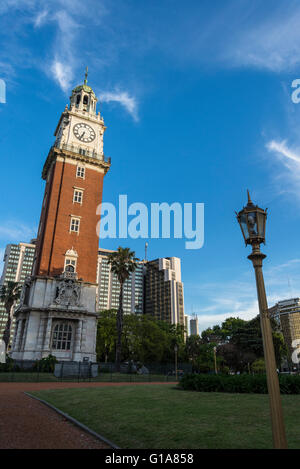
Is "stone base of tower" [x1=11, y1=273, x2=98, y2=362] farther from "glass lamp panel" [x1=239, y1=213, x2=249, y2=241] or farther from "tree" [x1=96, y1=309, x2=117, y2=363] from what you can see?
"glass lamp panel" [x1=239, y1=213, x2=249, y2=241]

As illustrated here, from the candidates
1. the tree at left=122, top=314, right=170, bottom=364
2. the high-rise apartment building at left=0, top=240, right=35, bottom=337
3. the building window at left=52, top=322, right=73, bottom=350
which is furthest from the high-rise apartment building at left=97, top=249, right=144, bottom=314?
the building window at left=52, top=322, right=73, bottom=350

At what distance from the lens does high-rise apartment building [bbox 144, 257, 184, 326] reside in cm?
17196

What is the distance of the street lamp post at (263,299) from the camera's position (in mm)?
4949

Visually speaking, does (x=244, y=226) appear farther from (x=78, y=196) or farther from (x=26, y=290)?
(x=78, y=196)

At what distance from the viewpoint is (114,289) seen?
177125mm

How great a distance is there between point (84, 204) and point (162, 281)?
5331 inches

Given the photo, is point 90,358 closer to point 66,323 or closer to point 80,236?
point 66,323

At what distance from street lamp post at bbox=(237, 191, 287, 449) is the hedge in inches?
599

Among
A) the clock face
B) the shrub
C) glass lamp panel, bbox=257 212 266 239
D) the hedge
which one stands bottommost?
the hedge

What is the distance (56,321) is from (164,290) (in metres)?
139

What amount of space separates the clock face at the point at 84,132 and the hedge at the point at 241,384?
44.5 meters

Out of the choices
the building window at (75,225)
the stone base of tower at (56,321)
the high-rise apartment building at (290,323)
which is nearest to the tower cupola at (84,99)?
the building window at (75,225)
